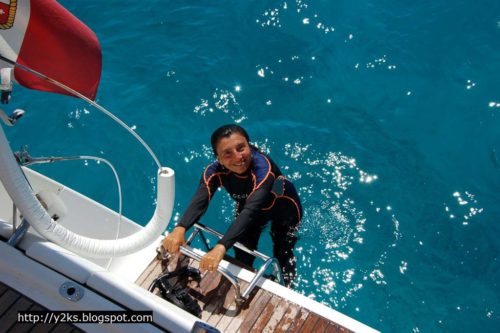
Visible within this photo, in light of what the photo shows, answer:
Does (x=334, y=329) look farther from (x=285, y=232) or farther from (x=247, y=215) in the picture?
(x=247, y=215)

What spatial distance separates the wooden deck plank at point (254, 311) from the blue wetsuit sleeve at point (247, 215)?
75 cm

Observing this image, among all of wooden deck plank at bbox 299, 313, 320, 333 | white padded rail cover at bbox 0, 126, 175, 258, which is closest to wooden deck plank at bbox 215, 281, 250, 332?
wooden deck plank at bbox 299, 313, 320, 333

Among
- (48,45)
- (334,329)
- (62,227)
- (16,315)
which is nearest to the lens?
(16,315)

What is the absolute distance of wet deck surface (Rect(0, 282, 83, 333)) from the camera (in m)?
3.00

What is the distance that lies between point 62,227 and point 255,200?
5.28 feet

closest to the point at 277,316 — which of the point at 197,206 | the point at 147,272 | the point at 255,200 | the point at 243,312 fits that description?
the point at 243,312

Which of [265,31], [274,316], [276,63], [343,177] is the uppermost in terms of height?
[265,31]

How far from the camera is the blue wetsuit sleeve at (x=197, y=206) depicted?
401 cm

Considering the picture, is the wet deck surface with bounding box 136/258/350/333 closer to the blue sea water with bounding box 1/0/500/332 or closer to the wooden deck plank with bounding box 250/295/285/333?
the wooden deck plank with bounding box 250/295/285/333

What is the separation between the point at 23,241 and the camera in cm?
333

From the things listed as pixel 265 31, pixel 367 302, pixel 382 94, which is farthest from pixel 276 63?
pixel 367 302

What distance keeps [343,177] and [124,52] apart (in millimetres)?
4790

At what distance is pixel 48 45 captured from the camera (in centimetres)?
363

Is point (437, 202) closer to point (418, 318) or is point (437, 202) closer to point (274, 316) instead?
point (418, 318)
